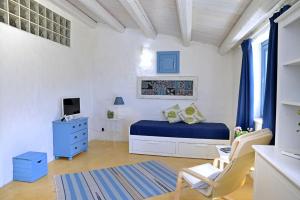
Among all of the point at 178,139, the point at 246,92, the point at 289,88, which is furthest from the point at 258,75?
the point at 289,88

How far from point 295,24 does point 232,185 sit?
167 centimetres

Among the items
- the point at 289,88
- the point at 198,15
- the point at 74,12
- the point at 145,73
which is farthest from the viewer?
the point at 145,73

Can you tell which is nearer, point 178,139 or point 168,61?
point 178,139

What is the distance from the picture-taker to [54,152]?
415 centimetres

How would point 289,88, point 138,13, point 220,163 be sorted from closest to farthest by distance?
point 289,88, point 220,163, point 138,13

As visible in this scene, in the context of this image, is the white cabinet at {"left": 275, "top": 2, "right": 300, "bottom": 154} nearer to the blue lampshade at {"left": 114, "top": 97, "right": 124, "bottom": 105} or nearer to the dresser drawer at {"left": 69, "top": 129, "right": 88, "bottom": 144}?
the dresser drawer at {"left": 69, "top": 129, "right": 88, "bottom": 144}

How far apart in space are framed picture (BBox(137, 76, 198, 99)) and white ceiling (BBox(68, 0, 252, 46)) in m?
1.01

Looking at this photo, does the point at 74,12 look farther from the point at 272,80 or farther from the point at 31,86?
the point at 272,80

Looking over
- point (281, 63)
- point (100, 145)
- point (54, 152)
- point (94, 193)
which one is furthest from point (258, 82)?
point (54, 152)

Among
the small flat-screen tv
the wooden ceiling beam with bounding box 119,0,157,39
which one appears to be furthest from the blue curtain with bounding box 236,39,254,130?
Answer: the small flat-screen tv

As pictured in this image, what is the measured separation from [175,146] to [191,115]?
2.81 feet

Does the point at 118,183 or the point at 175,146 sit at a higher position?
the point at 175,146

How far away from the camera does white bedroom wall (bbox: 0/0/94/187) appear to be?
10.2 ft

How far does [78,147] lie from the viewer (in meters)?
4.36
